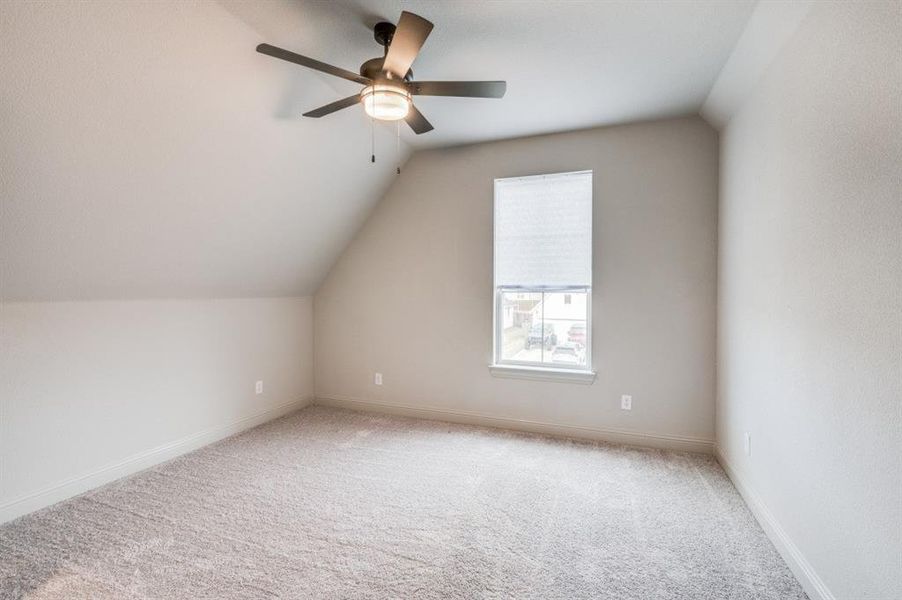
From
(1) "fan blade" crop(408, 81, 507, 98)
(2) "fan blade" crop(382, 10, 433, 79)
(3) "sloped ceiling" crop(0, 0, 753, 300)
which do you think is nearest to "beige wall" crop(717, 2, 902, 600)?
(3) "sloped ceiling" crop(0, 0, 753, 300)

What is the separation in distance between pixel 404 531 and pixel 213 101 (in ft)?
8.30

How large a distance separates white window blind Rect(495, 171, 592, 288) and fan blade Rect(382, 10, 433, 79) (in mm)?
1876

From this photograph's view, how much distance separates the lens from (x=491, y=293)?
372 centimetres

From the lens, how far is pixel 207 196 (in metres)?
2.62

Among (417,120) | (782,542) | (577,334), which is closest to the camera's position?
(782,542)

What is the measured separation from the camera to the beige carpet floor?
1771mm

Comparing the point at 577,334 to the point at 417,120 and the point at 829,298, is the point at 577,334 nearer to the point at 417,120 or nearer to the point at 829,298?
the point at 829,298

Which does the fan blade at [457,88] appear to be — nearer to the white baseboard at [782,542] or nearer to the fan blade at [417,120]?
the fan blade at [417,120]

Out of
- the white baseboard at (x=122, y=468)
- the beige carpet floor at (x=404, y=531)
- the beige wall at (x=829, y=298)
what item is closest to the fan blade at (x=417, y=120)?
the beige wall at (x=829, y=298)

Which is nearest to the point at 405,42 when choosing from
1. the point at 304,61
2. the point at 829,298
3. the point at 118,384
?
the point at 304,61

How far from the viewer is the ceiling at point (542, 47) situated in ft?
6.46

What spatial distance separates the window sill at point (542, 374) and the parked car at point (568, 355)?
0.10 metres

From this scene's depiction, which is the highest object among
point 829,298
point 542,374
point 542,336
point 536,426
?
point 829,298

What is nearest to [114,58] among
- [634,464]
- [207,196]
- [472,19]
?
[207,196]
